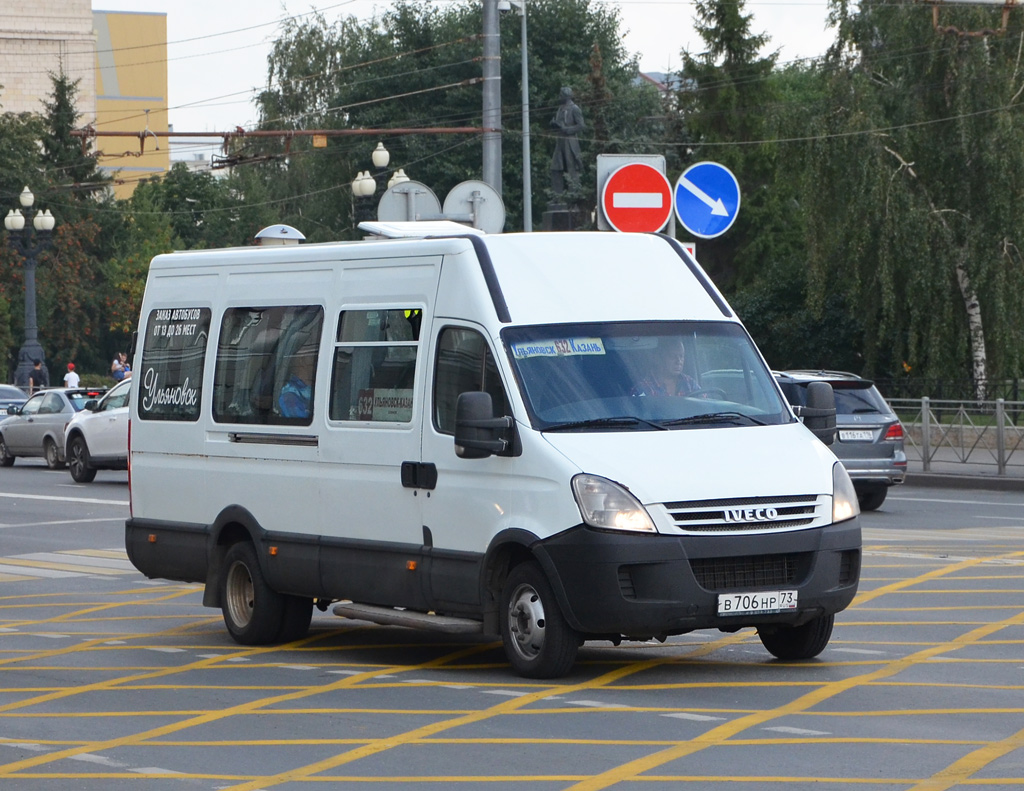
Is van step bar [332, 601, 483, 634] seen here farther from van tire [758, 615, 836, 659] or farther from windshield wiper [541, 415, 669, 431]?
van tire [758, 615, 836, 659]

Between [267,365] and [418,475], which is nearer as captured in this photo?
[418,475]

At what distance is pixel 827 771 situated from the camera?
6668mm

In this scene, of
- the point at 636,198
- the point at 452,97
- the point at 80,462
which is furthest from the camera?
the point at 452,97

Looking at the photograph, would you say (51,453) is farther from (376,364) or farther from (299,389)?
(376,364)

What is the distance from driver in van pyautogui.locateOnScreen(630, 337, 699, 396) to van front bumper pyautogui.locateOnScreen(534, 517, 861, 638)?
1010 mm

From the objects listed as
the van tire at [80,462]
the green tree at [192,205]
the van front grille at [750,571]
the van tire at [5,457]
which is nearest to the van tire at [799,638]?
the van front grille at [750,571]

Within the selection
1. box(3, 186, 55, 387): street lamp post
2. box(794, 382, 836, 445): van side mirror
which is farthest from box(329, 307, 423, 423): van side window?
box(3, 186, 55, 387): street lamp post

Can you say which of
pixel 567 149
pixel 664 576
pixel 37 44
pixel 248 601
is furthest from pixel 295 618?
pixel 37 44

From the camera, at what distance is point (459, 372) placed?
31.2ft

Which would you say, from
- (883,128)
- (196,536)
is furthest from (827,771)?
(883,128)

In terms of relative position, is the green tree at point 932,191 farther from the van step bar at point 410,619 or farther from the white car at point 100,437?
the van step bar at point 410,619

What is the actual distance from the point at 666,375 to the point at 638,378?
0.16 metres

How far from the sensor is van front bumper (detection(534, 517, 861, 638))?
8.52m

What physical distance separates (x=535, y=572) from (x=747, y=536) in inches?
43.0
